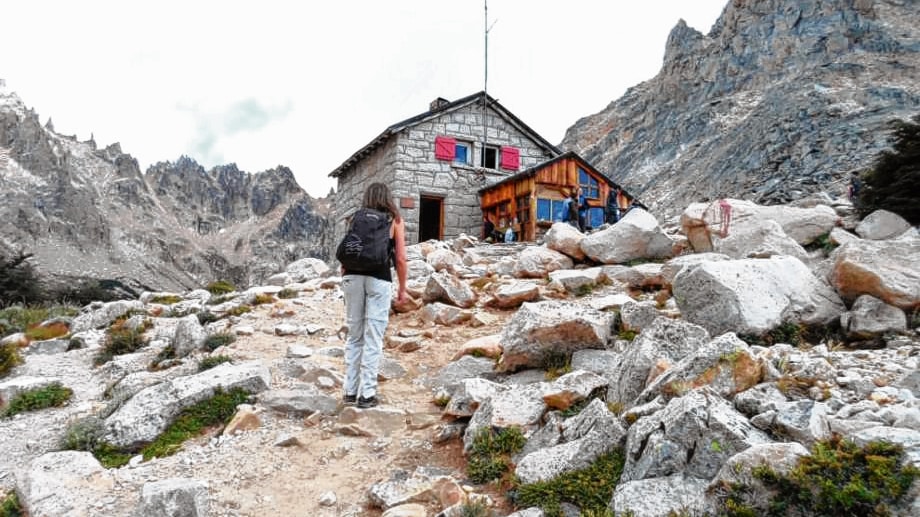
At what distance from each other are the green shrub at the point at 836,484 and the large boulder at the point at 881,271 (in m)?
3.59

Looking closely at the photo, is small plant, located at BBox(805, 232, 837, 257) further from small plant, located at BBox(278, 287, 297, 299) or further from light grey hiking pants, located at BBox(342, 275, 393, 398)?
small plant, located at BBox(278, 287, 297, 299)

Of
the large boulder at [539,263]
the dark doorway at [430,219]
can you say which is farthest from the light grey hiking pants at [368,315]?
the dark doorway at [430,219]

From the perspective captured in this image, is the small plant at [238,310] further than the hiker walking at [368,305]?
Yes

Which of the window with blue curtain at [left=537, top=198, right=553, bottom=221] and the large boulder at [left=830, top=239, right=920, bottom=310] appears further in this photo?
the window with blue curtain at [left=537, top=198, right=553, bottom=221]

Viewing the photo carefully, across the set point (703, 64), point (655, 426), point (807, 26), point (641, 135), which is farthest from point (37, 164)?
point (655, 426)

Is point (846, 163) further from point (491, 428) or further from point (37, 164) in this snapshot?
point (37, 164)

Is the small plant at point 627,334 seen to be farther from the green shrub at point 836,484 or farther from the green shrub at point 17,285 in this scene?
the green shrub at point 17,285

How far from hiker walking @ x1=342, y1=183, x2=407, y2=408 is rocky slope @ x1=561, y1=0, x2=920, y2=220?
36868mm

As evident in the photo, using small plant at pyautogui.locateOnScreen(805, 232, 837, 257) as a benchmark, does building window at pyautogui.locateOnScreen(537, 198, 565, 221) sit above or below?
above

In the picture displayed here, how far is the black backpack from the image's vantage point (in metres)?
5.88

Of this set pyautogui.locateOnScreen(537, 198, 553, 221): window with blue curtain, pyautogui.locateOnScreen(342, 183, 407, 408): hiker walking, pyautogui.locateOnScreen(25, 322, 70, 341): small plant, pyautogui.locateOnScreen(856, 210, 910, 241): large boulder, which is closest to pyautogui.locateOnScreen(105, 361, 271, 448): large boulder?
pyautogui.locateOnScreen(342, 183, 407, 408): hiker walking

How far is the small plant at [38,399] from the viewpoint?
6969mm

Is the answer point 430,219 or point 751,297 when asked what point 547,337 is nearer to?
point 751,297

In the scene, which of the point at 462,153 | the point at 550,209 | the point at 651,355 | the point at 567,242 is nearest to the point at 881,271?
the point at 651,355
